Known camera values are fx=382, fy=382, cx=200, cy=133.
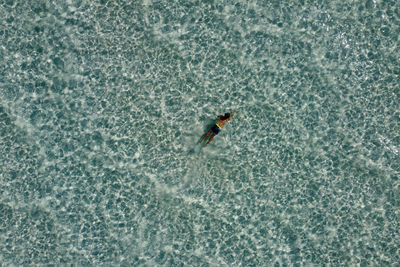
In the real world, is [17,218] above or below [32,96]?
below

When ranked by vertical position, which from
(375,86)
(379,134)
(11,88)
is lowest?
(11,88)

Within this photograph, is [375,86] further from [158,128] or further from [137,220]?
[137,220]

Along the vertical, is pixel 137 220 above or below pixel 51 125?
below

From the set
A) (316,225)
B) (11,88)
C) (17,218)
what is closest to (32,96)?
(11,88)

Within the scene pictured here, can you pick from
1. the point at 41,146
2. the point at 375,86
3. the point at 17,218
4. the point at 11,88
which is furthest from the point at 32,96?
the point at 375,86

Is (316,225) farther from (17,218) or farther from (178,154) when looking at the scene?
(17,218)

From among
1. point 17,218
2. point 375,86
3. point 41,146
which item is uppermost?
point 375,86
